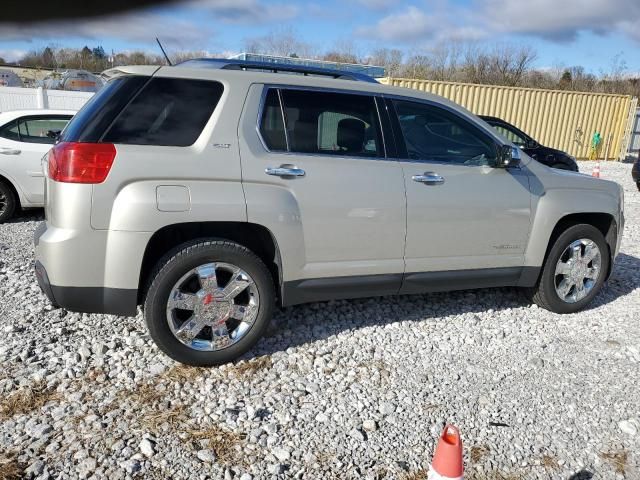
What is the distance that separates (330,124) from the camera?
3.65m

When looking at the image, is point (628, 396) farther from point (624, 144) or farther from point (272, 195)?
point (624, 144)

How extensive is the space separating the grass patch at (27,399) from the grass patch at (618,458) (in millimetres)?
3025

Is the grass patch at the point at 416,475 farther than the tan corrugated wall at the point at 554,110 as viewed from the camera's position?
No

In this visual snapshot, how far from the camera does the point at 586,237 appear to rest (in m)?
4.60

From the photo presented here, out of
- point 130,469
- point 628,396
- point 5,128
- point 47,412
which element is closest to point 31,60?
point 5,128

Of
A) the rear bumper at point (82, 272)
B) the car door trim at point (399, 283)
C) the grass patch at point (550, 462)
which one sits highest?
the rear bumper at point (82, 272)

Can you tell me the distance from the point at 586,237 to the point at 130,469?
13.1ft

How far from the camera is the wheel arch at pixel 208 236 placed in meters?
3.29

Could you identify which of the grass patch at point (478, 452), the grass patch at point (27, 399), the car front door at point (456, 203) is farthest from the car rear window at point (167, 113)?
the grass patch at point (478, 452)

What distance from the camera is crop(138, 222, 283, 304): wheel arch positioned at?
329 cm

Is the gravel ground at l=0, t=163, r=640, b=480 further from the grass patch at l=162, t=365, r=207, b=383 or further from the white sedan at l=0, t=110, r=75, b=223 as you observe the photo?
the white sedan at l=0, t=110, r=75, b=223

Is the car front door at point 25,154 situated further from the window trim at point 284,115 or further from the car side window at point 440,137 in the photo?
the car side window at point 440,137

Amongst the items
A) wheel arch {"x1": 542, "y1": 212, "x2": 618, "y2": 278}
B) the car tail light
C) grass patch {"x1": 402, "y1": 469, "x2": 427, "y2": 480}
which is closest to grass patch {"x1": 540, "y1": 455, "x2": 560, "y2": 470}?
grass patch {"x1": 402, "y1": 469, "x2": 427, "y2": 480}

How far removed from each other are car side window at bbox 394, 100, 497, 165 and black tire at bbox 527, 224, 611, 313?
1040 millimetres
